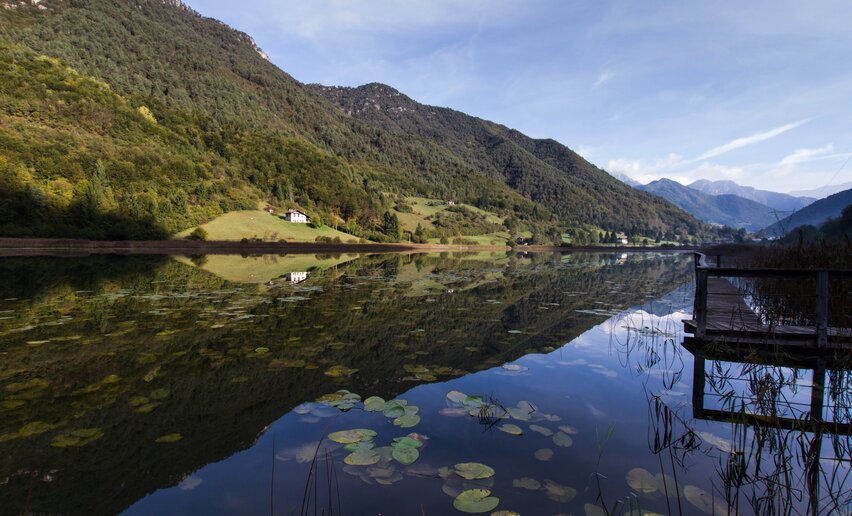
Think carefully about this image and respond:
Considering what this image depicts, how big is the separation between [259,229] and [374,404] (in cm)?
8748

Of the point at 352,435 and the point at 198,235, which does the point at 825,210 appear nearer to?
the point at 198,235

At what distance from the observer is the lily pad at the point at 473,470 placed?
470cm

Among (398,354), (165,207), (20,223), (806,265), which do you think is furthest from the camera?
(165,207)

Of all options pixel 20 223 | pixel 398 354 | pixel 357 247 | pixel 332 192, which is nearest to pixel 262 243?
pixel 357 247

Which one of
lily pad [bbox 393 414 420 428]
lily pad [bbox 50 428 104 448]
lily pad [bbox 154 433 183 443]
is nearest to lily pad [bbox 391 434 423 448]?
lily pad [bbox 393 414 420 428]

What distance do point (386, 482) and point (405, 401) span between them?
2494mm

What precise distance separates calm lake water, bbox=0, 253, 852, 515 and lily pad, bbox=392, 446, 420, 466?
0.11ft

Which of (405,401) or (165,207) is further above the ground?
(165,207)

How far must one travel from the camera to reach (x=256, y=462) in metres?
5.13

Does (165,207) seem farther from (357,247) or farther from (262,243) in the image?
(357,247)

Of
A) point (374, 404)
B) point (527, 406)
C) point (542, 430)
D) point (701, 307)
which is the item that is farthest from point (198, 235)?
point (542, 430)

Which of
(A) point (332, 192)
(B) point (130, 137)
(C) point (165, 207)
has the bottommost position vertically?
(C) point (165, 207)

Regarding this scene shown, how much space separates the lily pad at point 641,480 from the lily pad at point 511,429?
1528 mm

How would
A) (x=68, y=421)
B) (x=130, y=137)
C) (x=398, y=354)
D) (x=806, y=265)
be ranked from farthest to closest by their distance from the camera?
(x=130, y=137)
(x=806, y=265)
(x=398, y=354)
(x=68, y=421)
